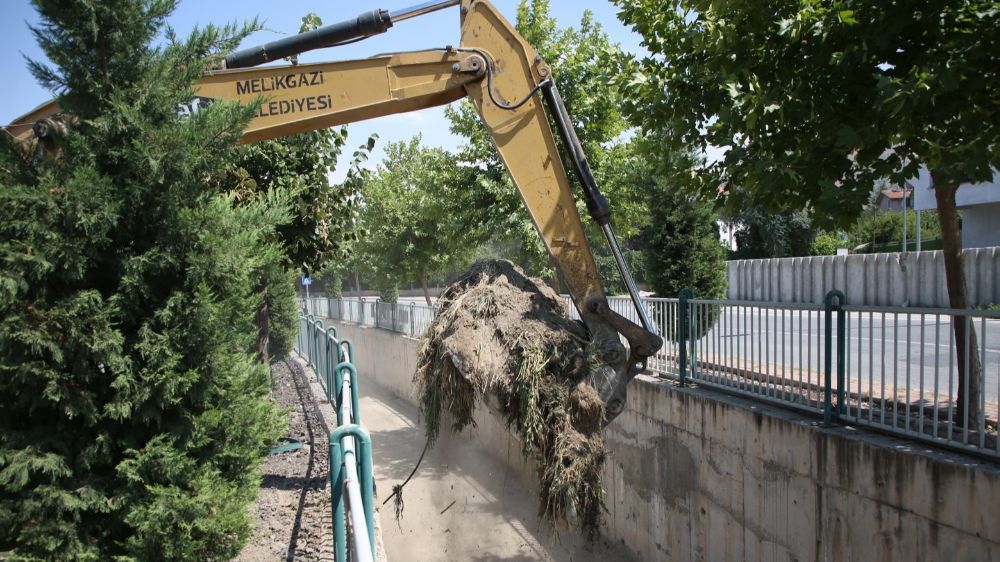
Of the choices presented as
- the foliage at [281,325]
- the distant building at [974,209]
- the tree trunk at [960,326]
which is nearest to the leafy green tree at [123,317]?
the tree trunk at [960,326]

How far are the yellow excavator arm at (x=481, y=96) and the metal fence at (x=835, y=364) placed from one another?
4.22ft

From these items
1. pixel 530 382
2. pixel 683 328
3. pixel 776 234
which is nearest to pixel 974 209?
pixel 776 234

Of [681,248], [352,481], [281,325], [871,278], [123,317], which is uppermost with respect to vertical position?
[681,248]

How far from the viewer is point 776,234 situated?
113ft

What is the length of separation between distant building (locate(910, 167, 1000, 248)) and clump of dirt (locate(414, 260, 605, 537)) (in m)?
24.7

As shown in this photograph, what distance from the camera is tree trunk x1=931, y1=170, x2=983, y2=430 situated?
15.7ft

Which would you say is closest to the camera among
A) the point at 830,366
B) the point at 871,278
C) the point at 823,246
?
the point at 830,366

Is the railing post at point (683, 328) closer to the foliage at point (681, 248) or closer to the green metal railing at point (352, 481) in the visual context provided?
the green metal railing at point (352, 481)

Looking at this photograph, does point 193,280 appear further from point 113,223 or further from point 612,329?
point 612,329

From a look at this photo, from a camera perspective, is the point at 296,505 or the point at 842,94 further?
the point at 296,505

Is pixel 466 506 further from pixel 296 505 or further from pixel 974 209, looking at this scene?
pixel 974 209

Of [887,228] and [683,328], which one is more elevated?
[887,228]

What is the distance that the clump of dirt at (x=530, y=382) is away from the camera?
4527 mm

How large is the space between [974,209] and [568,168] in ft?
76.9
